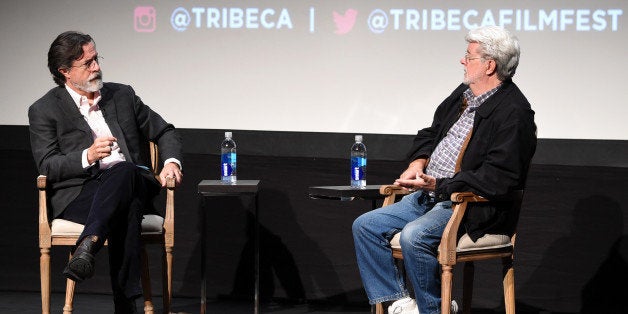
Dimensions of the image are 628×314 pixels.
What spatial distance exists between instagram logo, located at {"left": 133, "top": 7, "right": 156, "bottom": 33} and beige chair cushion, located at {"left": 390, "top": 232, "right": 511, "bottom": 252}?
212 centimetres

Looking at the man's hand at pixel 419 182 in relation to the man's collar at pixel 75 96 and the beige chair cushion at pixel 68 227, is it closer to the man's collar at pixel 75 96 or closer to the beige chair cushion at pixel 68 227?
the beige chair cushion at pixel 68 227

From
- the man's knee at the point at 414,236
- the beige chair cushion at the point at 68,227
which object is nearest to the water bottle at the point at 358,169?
the man's knee at the point at 414,236

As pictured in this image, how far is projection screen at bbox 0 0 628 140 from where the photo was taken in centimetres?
457

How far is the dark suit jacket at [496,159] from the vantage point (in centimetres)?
347

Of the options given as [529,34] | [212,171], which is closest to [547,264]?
[529,34]

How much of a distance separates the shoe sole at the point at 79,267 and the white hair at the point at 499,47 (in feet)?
5.53

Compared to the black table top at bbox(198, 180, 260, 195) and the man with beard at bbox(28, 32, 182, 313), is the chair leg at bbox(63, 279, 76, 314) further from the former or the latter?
the black table top at bbox(198, 180, 260, 195)

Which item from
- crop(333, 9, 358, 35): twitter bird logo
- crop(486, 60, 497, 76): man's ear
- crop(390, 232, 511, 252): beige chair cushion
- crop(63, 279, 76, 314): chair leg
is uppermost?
crop(333, 9, 358, 35): twitter bird logo

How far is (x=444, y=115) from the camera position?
3.90m

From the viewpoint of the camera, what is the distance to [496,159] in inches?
137

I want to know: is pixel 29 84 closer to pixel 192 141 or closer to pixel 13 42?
pixel 13 42

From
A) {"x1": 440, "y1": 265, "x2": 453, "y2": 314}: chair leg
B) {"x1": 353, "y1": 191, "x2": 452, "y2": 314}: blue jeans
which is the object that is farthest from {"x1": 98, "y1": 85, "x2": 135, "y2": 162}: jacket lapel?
{"x1": 440, "y1": 265, "x2": 453, "y2": 314}: chair leg

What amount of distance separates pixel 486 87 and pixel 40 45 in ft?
8.84

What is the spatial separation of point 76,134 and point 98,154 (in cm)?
32
